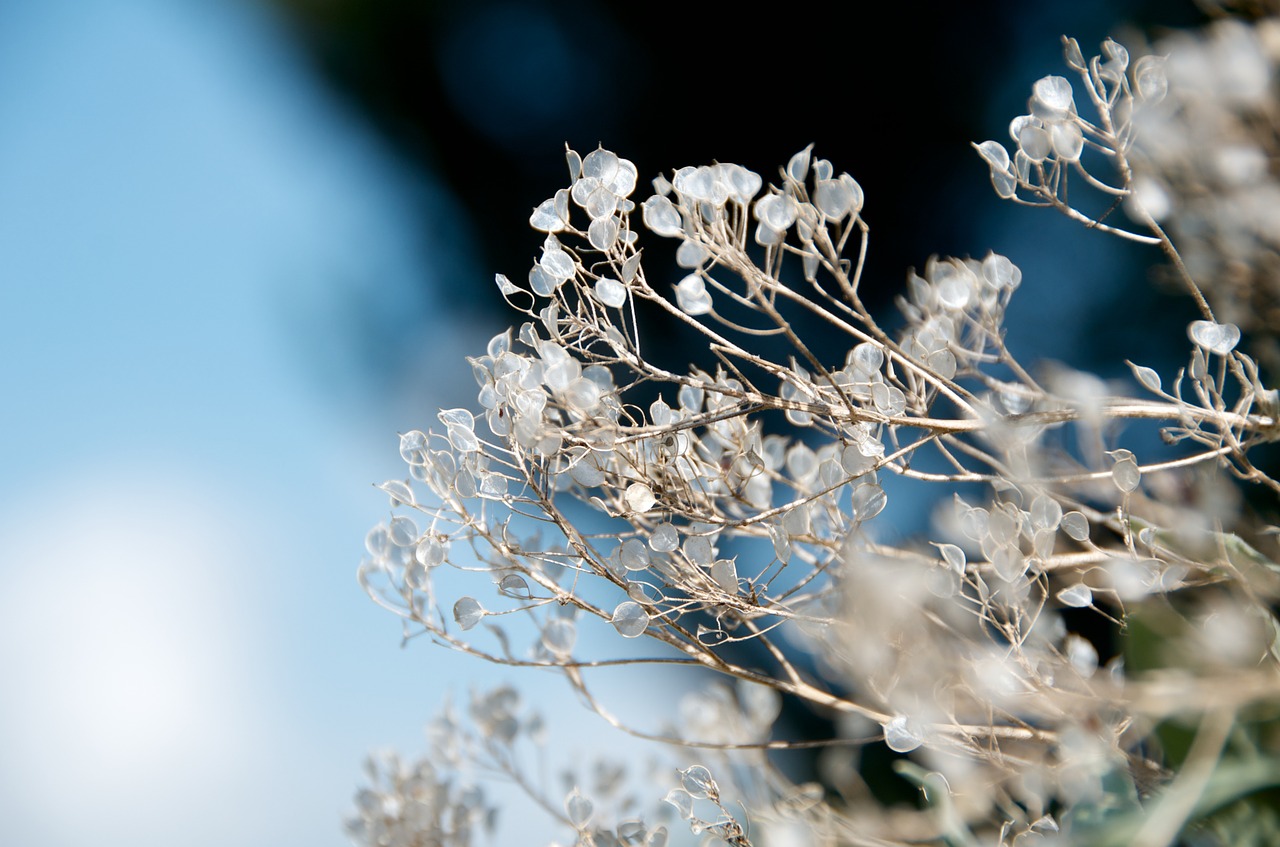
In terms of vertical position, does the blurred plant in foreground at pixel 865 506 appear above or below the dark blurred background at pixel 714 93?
below

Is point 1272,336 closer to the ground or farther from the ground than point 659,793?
farther from the ground

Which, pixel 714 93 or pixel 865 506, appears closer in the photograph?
pixel 865 506

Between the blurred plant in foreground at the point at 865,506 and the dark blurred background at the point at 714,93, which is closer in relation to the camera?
the blurred plant in foreground at the point at 865,506

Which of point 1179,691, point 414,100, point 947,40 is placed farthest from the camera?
point 414,100

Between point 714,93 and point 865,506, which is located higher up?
point 714,93

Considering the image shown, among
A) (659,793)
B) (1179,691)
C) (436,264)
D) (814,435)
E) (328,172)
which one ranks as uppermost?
(328,172)

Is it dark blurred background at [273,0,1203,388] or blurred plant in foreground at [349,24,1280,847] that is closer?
blurred plant in foreground at [349,24,1280,847]

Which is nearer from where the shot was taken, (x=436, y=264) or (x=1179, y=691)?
(x=1179, y=691)

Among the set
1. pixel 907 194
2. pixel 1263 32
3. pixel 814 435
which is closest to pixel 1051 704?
pixel 1263 32

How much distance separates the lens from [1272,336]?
581 millimetres

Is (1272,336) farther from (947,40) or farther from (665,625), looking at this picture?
Result: (947,40)

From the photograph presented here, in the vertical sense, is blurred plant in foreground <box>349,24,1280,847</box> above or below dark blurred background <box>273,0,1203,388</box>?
below

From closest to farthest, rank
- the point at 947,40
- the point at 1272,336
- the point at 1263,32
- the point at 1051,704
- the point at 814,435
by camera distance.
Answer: the point at 1051,704 → the point at 1263,32 → the point at 1272,336 → the point at 814,435 → the point at 947,40

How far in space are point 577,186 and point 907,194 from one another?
1.60 metres
